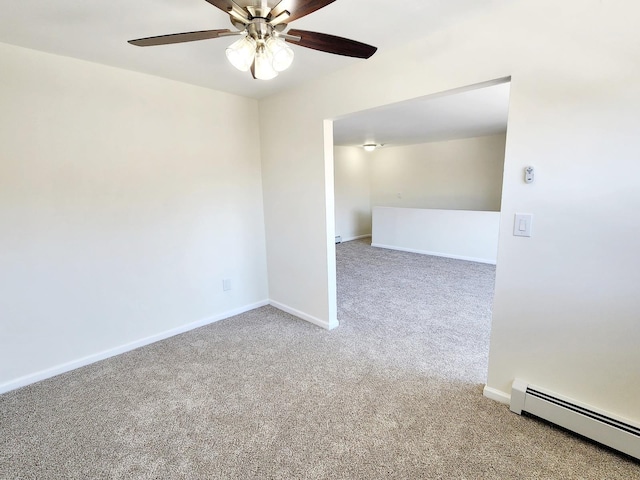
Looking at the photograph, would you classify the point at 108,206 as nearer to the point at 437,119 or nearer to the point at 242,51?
the point at 242,51

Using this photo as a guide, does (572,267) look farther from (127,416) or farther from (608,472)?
(127,416)

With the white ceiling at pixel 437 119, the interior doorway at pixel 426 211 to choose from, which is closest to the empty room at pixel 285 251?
the interior doorway at pixel 426 211

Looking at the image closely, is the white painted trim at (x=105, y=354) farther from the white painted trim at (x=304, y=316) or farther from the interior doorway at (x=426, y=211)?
the interior doorway at (x=426, y=211)

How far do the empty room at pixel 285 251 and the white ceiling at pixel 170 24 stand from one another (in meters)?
0.02

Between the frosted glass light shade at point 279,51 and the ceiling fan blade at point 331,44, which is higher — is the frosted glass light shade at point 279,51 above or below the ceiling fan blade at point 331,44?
below

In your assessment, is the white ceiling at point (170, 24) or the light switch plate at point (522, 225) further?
the light switch plate at point (522, 225)

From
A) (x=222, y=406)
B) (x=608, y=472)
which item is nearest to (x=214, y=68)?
(x=222, y=406)

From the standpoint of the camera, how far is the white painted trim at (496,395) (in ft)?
6.25

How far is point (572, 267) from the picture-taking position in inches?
63.4

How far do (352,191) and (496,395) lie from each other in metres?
6.30

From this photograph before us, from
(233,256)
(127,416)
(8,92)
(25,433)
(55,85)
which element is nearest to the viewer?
(25,433)

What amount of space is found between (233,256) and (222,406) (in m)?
1.63

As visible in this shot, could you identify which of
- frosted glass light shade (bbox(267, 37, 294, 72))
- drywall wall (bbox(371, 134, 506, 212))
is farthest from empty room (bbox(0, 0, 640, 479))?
drywall wall (bbox(371, 134, 506, 212))

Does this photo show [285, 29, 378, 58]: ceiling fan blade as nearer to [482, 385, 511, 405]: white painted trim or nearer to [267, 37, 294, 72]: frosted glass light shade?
[267, 37, 294, 72]: frosted glass light shade
